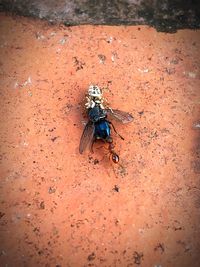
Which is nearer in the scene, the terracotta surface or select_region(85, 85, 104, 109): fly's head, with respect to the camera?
the terracotta surface

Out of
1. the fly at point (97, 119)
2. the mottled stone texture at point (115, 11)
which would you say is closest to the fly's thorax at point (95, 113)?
the fly at point (97, 119)

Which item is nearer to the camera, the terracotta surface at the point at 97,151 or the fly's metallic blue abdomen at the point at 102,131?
the terracotta surface at the point at 97,151

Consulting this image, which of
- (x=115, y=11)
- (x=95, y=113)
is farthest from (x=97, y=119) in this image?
(x=115, y=11)

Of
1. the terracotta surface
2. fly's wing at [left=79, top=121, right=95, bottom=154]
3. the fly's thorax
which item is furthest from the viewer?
the fly's thorax

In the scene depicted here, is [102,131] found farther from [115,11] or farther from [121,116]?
[115,11]

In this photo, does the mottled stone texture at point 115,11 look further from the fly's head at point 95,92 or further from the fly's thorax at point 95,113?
the fly's thorax at point 95,113

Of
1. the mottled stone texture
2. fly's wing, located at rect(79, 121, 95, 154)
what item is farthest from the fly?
the mottled stone texture

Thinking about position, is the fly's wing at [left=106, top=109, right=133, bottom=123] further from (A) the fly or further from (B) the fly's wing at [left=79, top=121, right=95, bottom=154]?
(B) the fly's wing at [left=79, top=121, right=95, bottom=154]
